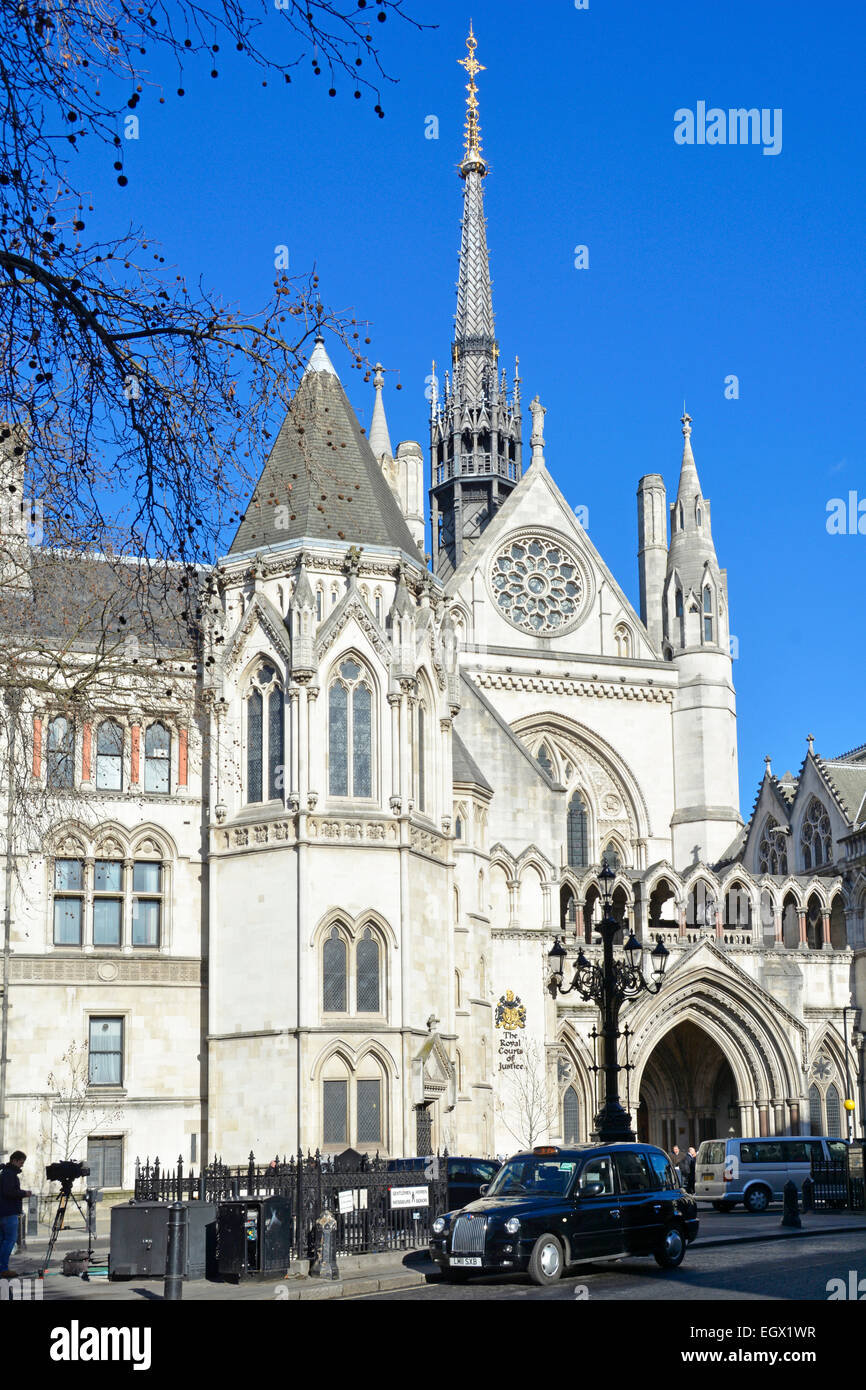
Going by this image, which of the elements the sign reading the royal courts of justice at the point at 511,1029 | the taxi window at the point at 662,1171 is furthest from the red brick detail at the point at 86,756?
the taxi window at the point at 662,1171

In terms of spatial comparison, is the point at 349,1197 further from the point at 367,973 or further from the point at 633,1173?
the point at 367,973

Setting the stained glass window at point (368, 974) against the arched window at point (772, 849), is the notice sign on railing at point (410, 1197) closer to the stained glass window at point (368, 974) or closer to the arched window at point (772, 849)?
the stained glass window at point (368, 974)

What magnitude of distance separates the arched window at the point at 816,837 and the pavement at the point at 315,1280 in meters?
25.0

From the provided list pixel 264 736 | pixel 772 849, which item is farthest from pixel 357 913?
pixel 772 849

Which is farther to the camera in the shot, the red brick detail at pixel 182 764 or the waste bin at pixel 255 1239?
the red brick detail at pixel 182 764

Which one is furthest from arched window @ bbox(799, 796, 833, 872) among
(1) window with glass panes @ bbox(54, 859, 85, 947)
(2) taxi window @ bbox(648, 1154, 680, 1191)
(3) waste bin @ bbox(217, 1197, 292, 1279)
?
(3) waste bin @ bbox(217, 1197, 292, 1279)

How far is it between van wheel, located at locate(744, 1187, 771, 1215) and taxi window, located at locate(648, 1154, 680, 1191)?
14.7 m

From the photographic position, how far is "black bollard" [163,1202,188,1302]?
17.9m

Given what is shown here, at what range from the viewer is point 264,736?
120ft

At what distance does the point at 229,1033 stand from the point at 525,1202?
17.3m

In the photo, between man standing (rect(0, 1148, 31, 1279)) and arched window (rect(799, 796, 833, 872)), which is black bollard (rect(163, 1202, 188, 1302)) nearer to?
man standing (rect(0, 1148, 31, 1279))

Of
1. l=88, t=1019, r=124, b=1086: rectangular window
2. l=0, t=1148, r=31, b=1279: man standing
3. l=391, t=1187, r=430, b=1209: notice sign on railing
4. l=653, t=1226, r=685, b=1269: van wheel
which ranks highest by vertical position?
l=88, t=1019, r=124, b=1086: rectangular window

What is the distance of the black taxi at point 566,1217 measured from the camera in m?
18.4

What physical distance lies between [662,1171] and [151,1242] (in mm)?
6098
